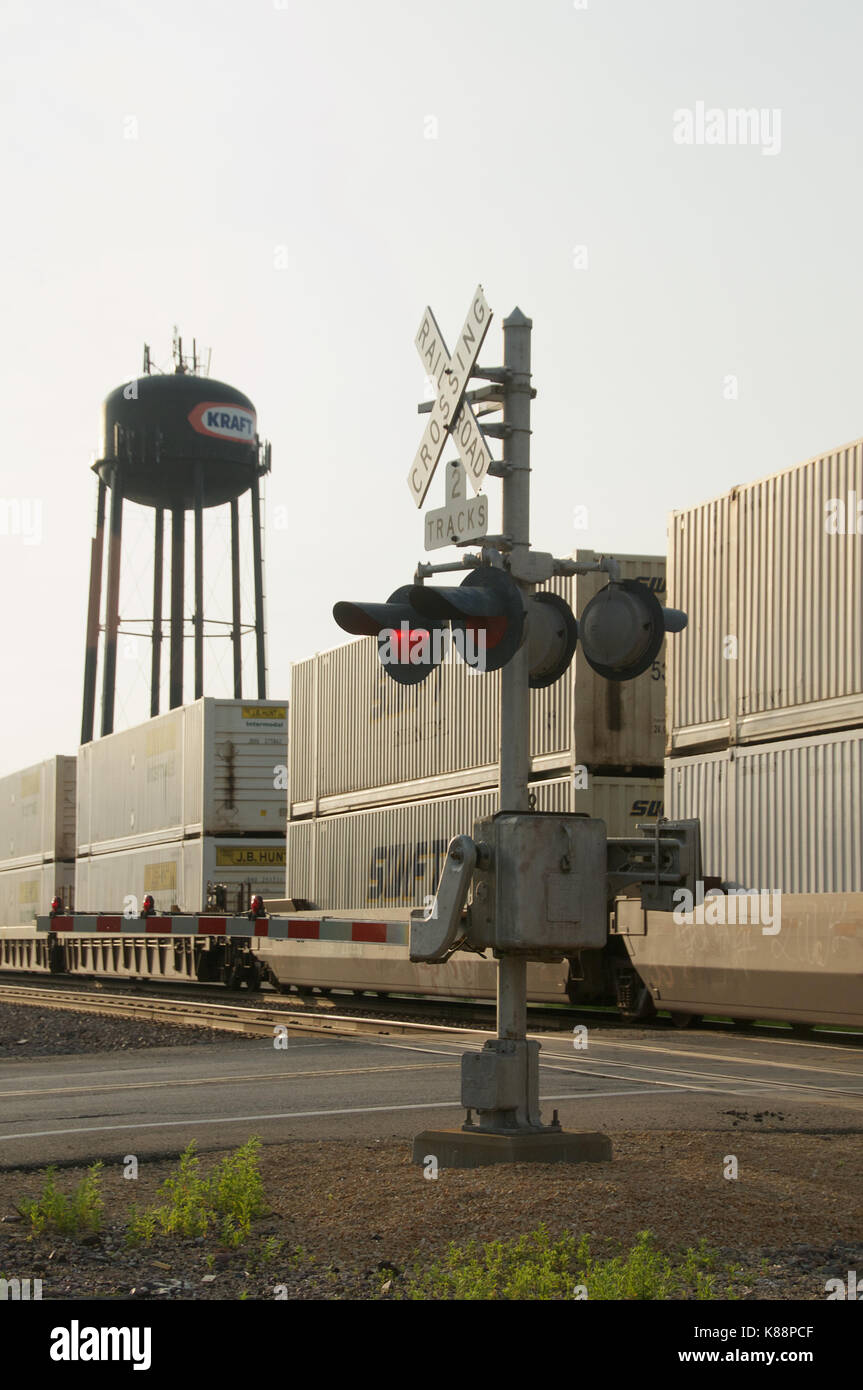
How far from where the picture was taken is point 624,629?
8.23 metres

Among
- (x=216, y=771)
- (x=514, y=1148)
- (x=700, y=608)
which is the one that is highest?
(x=700, y=608)

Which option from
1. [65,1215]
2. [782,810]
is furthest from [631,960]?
[65,1215]

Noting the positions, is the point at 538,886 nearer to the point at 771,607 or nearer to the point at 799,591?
the point at 799,591

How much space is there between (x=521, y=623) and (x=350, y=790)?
2071 cm

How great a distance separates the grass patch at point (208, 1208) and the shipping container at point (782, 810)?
33.4ft

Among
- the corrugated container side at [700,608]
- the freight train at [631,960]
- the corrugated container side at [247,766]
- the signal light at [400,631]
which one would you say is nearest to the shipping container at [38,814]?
the corrugated container side at [247,766]

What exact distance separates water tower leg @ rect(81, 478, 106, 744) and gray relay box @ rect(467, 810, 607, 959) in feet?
175

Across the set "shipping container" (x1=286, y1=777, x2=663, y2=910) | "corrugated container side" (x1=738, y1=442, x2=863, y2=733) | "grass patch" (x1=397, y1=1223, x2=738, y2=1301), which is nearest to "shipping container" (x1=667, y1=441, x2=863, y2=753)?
"corrugated container side" (x1=738, y1=442, x2=863, y2=733)

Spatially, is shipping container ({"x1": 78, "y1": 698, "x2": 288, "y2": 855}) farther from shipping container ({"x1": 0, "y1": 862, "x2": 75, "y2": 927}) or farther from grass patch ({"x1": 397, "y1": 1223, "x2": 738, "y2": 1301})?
grass patch ({"x1": 397, "y1": 1223, "x2": 738, "y2": 1301})

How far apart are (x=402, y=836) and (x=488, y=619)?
17730mm

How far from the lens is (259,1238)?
21.1ft

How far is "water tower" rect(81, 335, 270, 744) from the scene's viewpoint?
5653 cm
